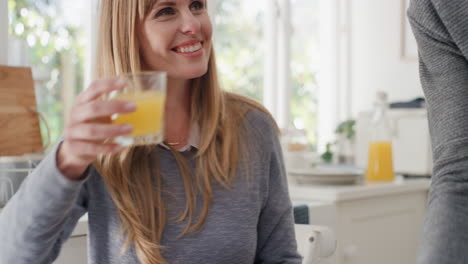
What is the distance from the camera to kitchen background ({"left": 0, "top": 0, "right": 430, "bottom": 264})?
2.40 m

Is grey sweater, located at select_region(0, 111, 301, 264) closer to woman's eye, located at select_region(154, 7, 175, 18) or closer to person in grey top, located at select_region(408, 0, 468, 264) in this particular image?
woman's eye, located at select_region(154, 7, 175, 18)

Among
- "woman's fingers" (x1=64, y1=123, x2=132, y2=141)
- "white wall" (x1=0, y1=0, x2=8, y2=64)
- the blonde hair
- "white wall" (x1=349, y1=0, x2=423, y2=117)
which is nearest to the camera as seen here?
"woman's fingers" (x1=64, y1=123, x2=132, y2=141)

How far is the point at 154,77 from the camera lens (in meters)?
0.98

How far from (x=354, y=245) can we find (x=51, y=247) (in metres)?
1.54

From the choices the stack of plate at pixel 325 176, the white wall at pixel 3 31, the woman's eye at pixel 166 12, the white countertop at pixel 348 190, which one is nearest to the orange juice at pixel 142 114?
the woman's eye at pixel 166 12

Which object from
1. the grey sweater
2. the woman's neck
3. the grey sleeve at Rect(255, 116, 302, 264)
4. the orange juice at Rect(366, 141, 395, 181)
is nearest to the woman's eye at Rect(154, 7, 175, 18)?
the woman's neck

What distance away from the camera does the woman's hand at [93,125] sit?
0.90m

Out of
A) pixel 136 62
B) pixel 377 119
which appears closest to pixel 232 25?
pixel 377 119

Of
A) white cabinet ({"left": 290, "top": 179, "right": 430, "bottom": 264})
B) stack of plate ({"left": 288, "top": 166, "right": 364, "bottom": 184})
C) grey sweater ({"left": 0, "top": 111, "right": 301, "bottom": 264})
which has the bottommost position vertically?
white cabinet ({"left": 290, "top": 179, "right": 430, "bottom": 264})

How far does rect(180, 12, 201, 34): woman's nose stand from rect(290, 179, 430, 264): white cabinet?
110 cm

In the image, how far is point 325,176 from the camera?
256 centimetres

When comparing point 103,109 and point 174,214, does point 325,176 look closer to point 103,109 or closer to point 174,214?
point 174,214

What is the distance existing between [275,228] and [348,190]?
1.00 m

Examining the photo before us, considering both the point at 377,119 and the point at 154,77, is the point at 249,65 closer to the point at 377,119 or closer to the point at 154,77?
the point at 377,119
